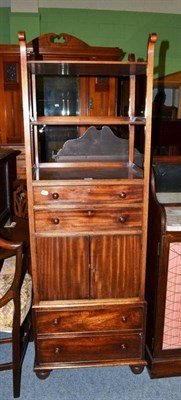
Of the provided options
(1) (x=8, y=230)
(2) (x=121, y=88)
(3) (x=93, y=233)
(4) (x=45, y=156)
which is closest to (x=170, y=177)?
(3) (x=93, y=233)

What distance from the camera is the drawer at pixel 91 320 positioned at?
174 cm

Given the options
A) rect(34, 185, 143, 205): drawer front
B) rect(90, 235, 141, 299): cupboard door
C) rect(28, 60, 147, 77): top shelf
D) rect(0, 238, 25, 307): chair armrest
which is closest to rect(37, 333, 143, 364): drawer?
rect(90, 235, 141, 299): cupboard door

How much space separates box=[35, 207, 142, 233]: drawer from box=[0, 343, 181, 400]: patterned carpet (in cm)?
89

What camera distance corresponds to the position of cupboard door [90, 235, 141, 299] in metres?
1.68

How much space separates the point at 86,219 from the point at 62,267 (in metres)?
0.29

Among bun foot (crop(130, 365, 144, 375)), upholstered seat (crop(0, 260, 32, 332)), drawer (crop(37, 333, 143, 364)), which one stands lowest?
bun foot (crop(130, 365, 144, 375))

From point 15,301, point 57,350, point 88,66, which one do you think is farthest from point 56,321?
point 88,66

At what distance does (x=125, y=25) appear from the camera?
14.2 ft

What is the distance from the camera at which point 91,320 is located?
5.80ft

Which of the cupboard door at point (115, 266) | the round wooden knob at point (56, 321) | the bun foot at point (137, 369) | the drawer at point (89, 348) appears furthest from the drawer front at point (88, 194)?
the bun foot at point (137, 369)

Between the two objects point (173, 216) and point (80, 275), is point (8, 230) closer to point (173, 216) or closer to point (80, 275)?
point (80, 275)

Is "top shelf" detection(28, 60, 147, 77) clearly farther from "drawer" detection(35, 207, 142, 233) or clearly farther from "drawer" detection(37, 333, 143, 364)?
"drawer" detection(37, 333, 143, 364)

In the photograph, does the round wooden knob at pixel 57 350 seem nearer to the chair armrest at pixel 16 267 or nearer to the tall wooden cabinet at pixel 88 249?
the tall wooden cabinet at pixel 88 249

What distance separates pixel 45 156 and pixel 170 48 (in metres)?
2.40
